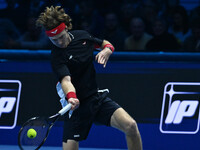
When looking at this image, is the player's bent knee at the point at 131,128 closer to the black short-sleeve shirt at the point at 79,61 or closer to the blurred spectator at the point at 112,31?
the black short-sleeve shirt at the point at 79,61

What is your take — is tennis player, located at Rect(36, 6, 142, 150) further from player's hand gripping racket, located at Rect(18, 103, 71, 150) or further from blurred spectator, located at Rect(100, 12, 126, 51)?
blurred spectator, located at Rect(100, 12, 126, 51)

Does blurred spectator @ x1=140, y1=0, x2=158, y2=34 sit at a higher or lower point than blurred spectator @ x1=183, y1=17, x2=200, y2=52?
higher

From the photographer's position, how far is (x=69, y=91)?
5105mm

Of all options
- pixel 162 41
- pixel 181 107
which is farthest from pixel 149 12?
pixel 181 107

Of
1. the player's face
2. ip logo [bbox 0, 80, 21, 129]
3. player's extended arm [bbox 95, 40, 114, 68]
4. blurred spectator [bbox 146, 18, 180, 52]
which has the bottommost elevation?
ip logo [bbox 0, 80, 21, 129]

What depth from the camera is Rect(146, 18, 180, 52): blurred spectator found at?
7.54m

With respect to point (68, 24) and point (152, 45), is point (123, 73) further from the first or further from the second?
point (68, 24)

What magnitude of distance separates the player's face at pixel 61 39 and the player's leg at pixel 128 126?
0.93 meters

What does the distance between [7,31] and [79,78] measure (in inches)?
116

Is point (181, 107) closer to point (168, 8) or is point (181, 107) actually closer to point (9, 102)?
point (168, 8)

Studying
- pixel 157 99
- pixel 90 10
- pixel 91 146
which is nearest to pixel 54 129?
pixel 91 146

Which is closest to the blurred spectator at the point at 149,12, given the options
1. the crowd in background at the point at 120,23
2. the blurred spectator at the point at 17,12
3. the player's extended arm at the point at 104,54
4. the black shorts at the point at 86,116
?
the crowd in background at the point at 120,23

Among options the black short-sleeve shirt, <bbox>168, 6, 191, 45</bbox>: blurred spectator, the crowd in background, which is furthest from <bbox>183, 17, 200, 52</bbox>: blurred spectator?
the black short-sleeve shirt

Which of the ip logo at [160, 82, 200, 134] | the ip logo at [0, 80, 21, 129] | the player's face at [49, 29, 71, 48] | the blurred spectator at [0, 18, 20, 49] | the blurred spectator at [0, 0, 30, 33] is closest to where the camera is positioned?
the player's face at [49, 29, 71, 48]
